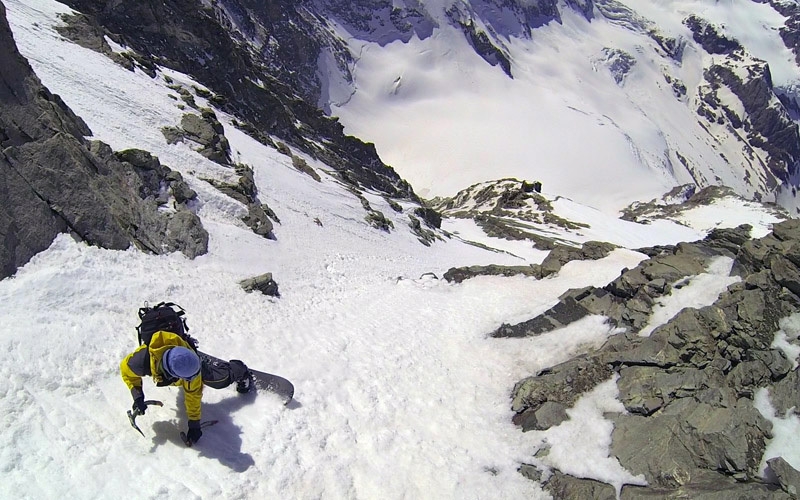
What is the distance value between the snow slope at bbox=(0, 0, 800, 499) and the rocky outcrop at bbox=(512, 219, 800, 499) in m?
0.38

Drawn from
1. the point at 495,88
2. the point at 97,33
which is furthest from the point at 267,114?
the point at 495,88

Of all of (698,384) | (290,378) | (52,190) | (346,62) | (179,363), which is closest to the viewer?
(179,363)

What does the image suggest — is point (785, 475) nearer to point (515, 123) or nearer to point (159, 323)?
point (159, 323)

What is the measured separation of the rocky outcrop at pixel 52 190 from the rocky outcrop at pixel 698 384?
404 inches

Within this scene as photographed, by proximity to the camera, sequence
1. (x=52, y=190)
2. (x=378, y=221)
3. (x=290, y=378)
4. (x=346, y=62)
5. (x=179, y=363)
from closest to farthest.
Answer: (x=179, y=363) → (x=290, y=378) → (x=52, y=190) → (x=378, y=221) → (x=346, y=62)

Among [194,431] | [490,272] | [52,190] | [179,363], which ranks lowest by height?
[490,272]

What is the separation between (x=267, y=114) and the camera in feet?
168

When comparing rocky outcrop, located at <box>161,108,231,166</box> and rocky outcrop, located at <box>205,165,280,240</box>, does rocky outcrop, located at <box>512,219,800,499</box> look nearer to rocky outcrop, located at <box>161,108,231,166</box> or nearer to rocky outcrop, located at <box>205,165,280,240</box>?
rocky outcrop, located at <box>205,165,280,240</box>

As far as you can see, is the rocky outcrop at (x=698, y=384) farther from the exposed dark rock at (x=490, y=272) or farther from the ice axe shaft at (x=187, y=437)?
the exposed dark rock at (x=490, y=272)

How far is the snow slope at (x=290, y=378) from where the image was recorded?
20.9ft

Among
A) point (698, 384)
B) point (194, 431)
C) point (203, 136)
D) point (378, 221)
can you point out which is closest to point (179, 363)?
point (194, 431)

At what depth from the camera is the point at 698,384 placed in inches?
331

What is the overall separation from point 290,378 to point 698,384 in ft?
24.9

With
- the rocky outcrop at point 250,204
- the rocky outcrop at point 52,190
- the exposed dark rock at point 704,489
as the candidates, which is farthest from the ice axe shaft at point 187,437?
the rocky outcrop at point 250,204
